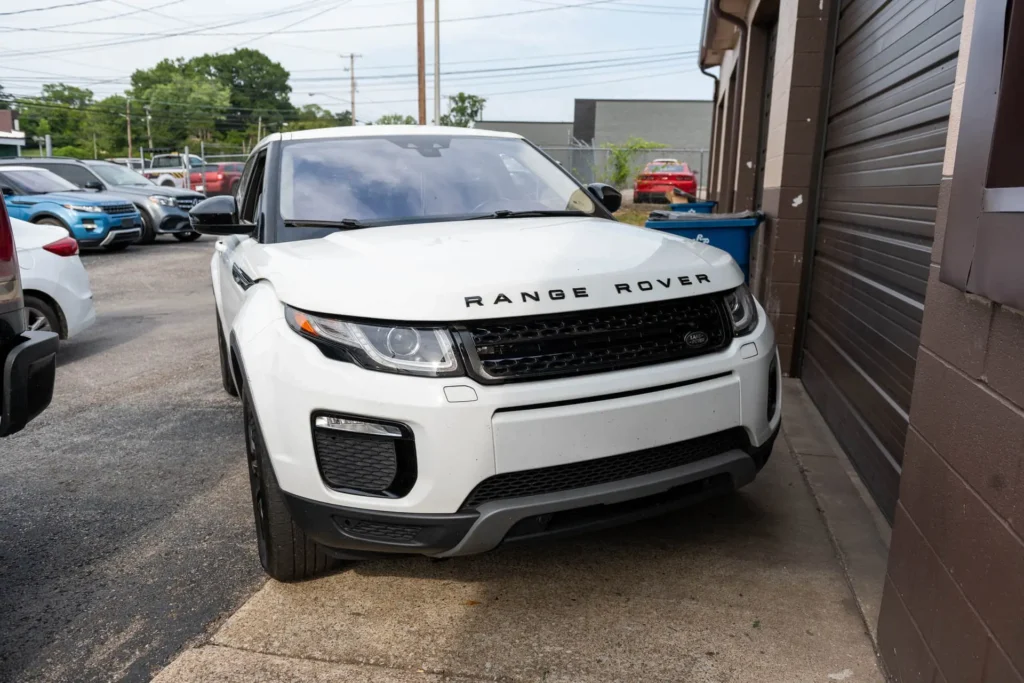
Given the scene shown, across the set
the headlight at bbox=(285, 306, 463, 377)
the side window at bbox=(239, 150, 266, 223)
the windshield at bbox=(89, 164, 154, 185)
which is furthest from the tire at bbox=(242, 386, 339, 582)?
the windshield at bbox=(89, 164, 154, 185)

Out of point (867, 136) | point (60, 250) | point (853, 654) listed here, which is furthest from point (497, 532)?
point (60, 250)

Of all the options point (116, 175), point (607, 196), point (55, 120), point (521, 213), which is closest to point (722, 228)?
point (607, 196)

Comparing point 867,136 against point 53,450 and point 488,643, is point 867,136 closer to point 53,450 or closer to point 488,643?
point 488,643

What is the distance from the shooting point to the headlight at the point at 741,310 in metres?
2.85

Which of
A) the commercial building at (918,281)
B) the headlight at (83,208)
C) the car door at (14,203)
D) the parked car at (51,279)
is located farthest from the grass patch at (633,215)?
the parked car at (51,279)

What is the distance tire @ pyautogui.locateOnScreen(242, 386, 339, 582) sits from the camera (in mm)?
2654

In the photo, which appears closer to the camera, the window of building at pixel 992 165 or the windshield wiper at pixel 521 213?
the window of building at pixel 992 165

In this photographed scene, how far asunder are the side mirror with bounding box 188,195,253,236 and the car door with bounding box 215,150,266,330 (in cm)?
9

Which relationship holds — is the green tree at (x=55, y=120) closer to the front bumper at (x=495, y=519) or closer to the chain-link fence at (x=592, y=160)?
the chain-link fence at (x=592, y=160)

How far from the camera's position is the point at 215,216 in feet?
13.0

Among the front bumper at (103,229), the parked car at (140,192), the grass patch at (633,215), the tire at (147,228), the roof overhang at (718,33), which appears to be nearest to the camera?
the roof overhang at (718,33)

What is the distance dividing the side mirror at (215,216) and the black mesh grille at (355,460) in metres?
1.68

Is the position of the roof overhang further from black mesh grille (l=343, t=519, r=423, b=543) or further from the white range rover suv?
black mesh grille (l=343, t=519, r=423, b=543)

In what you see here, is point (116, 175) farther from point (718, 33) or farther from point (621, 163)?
point (621, 163)
